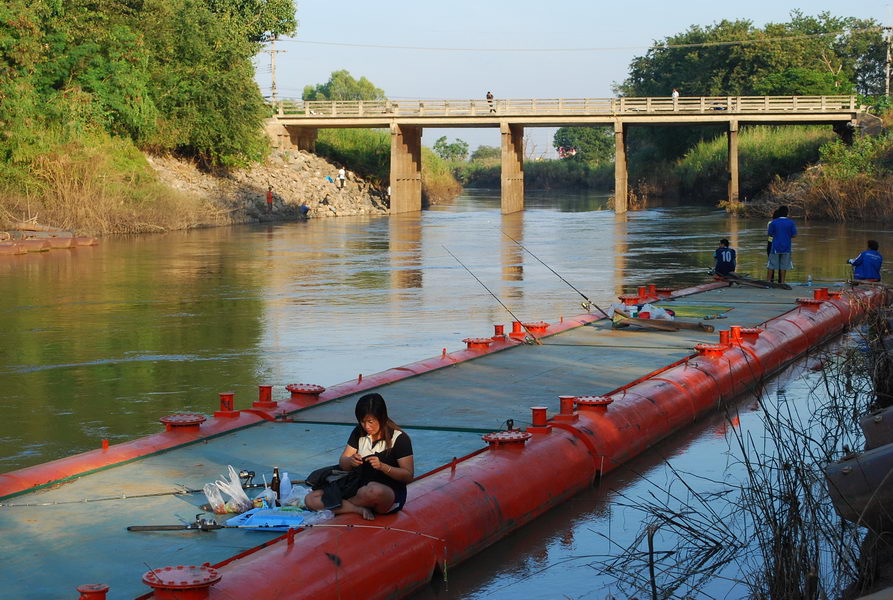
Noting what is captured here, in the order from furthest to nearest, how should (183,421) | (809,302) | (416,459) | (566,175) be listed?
(566,175), (809,302), (183,421), (416,459)

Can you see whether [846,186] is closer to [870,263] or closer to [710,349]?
[870,263]

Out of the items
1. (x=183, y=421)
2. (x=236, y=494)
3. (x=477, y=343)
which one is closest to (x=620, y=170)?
(x=477, y=343)

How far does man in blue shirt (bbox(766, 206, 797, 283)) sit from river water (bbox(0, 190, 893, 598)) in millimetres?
3113

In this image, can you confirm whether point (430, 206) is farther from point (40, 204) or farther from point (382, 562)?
point (382, 562)

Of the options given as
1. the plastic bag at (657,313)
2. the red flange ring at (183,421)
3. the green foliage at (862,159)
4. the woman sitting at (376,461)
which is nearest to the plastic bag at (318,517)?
the woman sitting at (376,461)

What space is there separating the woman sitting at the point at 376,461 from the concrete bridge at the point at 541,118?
50.7 metres

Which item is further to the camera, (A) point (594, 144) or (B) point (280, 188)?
(A) point (594, 144)

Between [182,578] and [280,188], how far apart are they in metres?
52.6

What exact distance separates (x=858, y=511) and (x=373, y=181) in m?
63.4

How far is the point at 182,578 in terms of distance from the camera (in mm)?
5793

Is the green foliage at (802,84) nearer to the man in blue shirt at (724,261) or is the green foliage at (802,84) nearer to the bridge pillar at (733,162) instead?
the bridge pillar at (733,162)

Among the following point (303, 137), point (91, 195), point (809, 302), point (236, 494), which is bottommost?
point (236, 494)

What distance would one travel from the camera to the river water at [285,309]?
11.4 m

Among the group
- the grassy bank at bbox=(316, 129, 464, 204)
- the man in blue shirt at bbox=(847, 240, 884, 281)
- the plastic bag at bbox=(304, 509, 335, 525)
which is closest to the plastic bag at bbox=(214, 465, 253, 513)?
the plastic bag at bbox=(304, 509, 335, 525)
